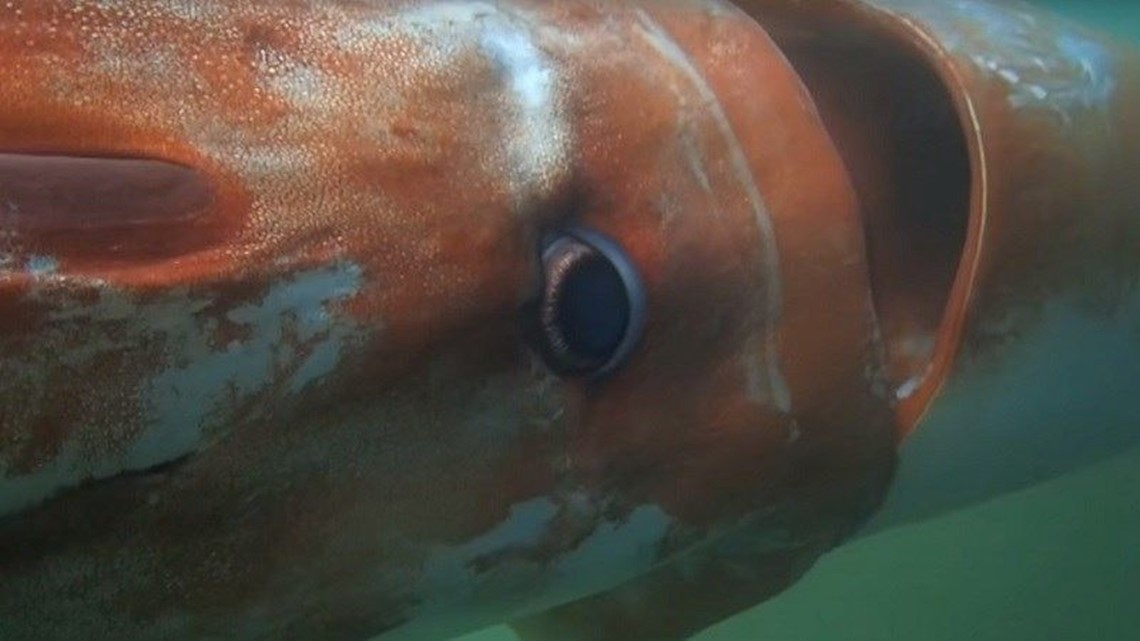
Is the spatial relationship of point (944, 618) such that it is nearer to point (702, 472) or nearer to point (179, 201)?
point (702, 472)

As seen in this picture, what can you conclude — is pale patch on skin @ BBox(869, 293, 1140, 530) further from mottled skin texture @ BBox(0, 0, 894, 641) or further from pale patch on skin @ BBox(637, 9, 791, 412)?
pale patch on skin @ BBox(637, 9, 791, 412)

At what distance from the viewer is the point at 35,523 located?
3.80 feet

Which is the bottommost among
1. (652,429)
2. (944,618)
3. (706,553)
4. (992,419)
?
(944,618)

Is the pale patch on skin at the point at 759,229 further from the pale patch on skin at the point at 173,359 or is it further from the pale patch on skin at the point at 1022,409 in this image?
the pale patch on skin at the point at 173,359

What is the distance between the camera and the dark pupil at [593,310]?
58.0 inches

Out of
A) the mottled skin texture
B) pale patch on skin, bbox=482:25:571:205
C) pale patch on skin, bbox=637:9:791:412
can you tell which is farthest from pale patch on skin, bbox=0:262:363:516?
pale patch on skin, bbox=637:9:791:412

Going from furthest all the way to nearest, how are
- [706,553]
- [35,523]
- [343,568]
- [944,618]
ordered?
[944,618], [706,553], [343,568], [35,523]

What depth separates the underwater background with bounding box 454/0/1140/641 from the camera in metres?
3.82

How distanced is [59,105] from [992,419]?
53.6 inches

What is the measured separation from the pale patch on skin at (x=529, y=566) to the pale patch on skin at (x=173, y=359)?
317 mm

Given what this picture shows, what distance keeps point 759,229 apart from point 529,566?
1.52 feet

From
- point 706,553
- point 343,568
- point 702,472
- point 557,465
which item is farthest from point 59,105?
point 706,553

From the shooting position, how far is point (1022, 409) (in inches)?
81.0

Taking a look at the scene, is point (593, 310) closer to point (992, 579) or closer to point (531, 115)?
point (531, 115)
